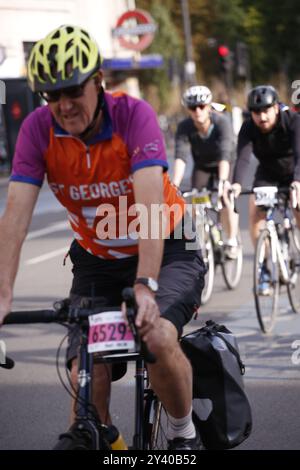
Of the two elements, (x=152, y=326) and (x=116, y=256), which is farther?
(x=116, y=256)

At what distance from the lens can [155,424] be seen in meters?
4.27

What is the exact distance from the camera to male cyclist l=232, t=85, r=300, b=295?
848 centimetres

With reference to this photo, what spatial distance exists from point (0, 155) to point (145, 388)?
3034 cm

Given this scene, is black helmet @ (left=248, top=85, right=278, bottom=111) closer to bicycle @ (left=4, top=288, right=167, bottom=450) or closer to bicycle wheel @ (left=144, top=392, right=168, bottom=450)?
bicycle wheel @ (left=144, top=392, right=168, bottom=450)

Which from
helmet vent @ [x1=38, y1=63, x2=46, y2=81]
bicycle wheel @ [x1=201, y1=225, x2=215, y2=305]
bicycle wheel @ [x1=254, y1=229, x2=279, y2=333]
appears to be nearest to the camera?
helmet vent @ [x1=38, y1=63, x2=46, y2=81]

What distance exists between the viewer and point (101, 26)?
4184 centimetres

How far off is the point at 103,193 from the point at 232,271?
6.97 metres

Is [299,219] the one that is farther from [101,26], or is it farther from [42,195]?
[101,26]

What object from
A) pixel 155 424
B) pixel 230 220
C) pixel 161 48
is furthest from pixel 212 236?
pixel 161 48

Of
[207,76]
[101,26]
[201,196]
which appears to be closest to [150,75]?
[207,76]

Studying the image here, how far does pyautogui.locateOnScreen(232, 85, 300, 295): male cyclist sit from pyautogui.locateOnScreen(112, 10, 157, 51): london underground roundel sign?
3109 cm

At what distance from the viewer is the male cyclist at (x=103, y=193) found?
12.5ft

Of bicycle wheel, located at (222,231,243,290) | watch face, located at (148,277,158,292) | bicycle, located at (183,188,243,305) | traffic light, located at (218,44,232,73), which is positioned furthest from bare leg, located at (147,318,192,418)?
traffic light, located at (218,44,232,73)

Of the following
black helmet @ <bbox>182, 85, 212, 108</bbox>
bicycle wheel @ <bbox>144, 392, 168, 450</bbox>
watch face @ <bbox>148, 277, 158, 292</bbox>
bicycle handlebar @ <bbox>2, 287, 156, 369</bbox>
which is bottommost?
bicycle wheel @ <bbox>144, 392, 168, 450</bbox>
